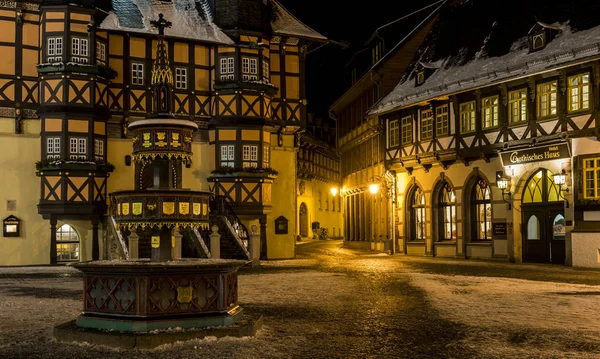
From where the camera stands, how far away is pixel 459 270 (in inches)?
1080

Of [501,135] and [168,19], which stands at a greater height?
[168,19]

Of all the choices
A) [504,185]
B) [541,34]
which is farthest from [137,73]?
[541,34]

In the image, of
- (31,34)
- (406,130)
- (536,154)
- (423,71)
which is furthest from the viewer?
(406,130)

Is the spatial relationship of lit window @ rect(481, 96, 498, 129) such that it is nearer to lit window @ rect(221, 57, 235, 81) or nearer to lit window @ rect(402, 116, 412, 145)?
lit window @ rect(402, 116, 412, 145)

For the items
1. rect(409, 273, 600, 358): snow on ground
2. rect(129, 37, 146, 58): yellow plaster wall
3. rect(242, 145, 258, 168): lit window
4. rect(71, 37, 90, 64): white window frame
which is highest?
rect(129, 37, 146, 58): yellow plaster wall

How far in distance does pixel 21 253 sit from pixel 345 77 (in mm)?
27402

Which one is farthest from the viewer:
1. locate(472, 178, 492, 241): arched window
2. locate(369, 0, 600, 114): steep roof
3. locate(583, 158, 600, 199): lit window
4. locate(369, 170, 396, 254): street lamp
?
locate(369, 170, 396, 254): street lamp

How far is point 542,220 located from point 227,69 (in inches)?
616

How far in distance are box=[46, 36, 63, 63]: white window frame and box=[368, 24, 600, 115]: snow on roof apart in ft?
52.1

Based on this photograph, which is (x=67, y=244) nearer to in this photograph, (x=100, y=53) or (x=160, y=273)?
(x=100, y=53)

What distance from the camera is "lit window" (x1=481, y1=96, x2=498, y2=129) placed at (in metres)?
32.5

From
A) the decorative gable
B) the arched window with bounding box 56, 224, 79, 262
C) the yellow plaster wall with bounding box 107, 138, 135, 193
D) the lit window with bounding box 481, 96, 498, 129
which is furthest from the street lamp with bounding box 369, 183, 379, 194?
the arched window with bounding box 56, 224, 79, 262

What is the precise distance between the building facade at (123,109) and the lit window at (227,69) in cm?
5

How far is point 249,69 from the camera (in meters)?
35.9
